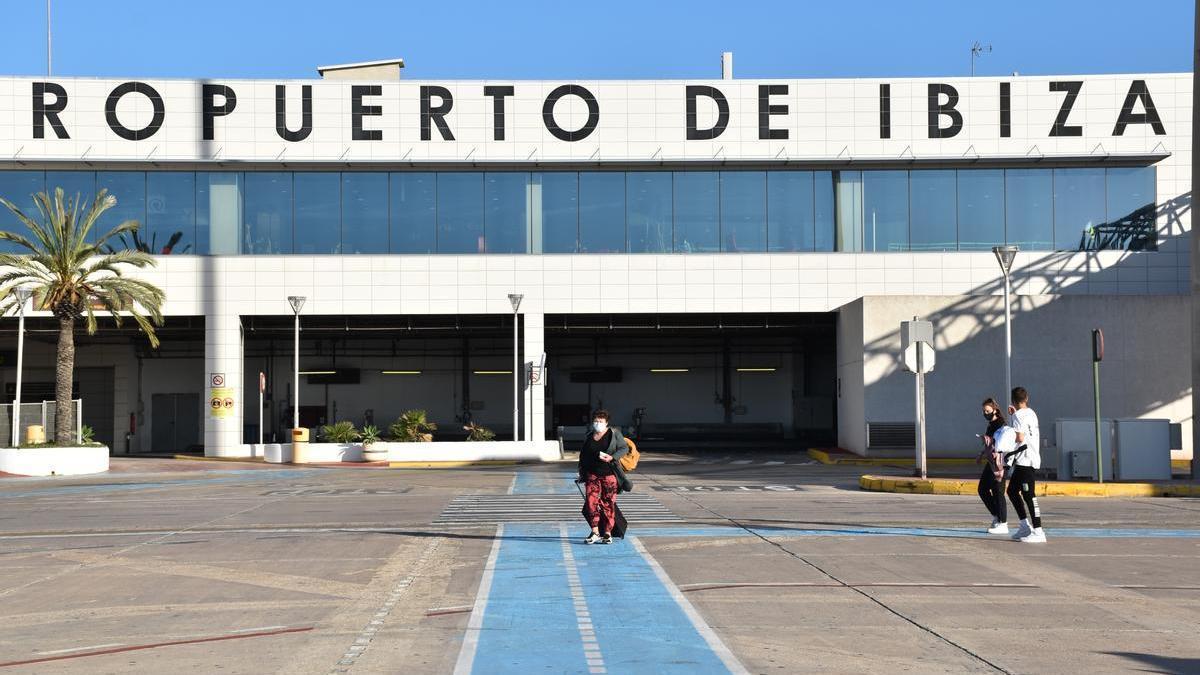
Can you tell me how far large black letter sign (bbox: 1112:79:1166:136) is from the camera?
44625 mm

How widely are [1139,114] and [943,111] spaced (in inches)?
272

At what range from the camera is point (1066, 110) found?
4484 centimetres

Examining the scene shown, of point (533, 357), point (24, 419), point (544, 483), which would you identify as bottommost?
point (544, 483)

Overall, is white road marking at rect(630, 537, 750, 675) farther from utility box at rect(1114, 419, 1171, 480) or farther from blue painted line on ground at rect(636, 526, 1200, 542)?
utility box at rect(1114, 419, 1171, 480)

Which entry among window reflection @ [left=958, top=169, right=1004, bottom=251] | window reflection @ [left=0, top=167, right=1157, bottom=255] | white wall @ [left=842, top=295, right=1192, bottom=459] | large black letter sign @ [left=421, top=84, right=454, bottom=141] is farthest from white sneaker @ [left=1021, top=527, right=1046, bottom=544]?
large black letter sign @ [left=421, top=84, right=454, bottom=141]

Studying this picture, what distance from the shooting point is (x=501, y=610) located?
10.6 metres

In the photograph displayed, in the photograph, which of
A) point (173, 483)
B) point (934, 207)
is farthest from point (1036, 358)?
point (173, 483)

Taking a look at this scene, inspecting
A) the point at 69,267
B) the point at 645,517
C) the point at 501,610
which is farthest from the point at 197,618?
the point at 69,267

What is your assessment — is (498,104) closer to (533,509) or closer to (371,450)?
(371,450)

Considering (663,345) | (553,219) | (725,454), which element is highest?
(553,219)

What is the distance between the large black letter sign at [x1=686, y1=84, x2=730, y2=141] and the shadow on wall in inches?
371

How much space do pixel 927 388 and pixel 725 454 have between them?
9.33 m

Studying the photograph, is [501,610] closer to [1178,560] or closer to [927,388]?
[1178,560]

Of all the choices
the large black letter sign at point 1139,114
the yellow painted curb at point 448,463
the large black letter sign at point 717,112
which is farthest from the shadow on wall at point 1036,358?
the yellow painted curb at point 448,463
